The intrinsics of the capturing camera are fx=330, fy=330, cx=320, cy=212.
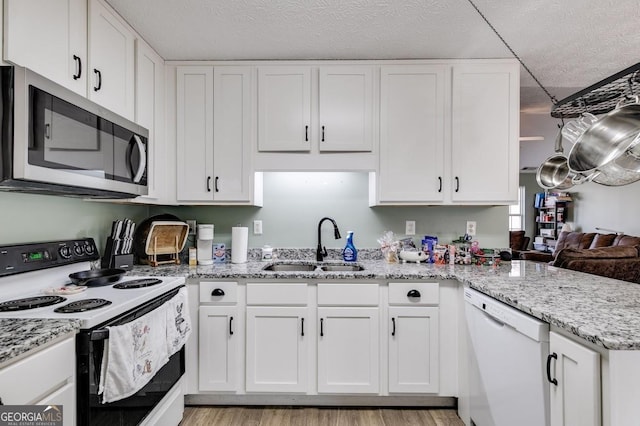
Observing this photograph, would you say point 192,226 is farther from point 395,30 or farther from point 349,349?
point 395,30

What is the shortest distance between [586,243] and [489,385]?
5.66 m

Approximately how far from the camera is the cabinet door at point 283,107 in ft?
7.86

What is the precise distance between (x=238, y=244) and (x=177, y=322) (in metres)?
0.84

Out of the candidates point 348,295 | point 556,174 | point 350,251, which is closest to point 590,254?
point 556,174

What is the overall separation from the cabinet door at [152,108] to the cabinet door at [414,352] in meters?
1.80

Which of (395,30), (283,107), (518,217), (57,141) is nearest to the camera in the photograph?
(57,141)

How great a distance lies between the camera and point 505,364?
1.51m

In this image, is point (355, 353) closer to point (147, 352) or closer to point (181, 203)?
point (147, 352)

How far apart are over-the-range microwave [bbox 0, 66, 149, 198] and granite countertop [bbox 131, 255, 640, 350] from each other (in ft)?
2.66

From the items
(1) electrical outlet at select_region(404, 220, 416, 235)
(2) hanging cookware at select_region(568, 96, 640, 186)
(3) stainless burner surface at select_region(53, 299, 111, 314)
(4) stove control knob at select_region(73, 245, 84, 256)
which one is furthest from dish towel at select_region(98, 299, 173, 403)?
(2) hanging cookware at select_region(568, 96, 640, 186)

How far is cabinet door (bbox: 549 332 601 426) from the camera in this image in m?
1.03

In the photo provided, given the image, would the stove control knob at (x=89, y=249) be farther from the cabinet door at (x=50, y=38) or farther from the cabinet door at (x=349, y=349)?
the cabinet door at (x=349, y=349)

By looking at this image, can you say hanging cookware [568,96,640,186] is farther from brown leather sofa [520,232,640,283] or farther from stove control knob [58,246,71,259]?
stove control knob [58,246,71,259]

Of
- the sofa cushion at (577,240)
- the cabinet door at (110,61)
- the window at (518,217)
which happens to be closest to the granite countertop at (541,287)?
the cabinet door at (110,61)
